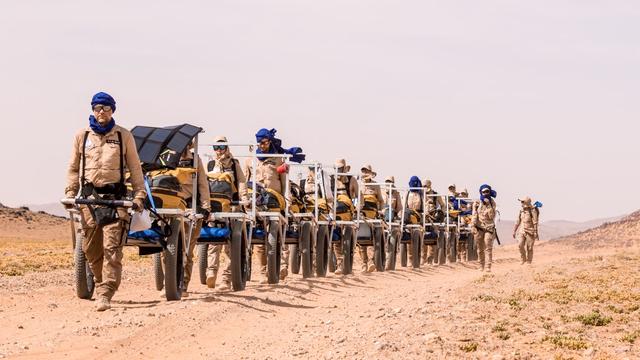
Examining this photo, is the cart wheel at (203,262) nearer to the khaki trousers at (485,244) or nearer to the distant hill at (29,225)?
the khaki trousers at (485,244)

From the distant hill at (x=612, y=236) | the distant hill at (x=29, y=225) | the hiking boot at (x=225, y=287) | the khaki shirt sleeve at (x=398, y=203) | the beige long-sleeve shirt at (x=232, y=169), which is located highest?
the beige long-sleeve shirt at (x=232, y=169)

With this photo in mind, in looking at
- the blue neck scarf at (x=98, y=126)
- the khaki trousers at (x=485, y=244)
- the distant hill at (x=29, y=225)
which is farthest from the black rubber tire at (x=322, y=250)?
the distant hill at (x=29, y=225)

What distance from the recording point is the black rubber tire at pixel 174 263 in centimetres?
1338

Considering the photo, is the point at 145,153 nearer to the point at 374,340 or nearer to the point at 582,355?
the point at 374,340

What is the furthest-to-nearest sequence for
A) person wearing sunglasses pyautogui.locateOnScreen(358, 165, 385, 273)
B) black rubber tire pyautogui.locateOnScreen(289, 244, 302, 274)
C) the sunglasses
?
person wearing sunglasses pyautogui.locateOnScreen(358, 165, 385, 273) → black rubber tire pyautogui.locateOnScreen(289, 244, 302, 274) → the sunglasses

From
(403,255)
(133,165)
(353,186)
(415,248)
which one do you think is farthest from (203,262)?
(403,255)

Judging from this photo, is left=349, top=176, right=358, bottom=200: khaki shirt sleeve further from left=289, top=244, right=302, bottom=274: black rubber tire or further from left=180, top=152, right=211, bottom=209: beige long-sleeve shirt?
left=180, top=152, right=211, bottom=209: beige long-sleeve shirt

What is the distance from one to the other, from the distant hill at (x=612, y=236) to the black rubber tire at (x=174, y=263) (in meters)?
52.6

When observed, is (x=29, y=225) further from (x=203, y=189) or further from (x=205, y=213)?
(x=205, y=213)

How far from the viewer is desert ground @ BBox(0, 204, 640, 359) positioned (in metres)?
10.3

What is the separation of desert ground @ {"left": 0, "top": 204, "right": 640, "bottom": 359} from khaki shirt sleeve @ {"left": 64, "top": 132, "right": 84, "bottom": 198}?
4.31 ft

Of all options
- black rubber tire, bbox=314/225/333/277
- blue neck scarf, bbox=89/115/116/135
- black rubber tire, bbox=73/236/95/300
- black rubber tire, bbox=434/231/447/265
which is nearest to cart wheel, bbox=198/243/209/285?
black rubber tire, bbox=314/225/333/277

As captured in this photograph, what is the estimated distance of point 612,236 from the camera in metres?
70.7

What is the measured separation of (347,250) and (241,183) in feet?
24.6
